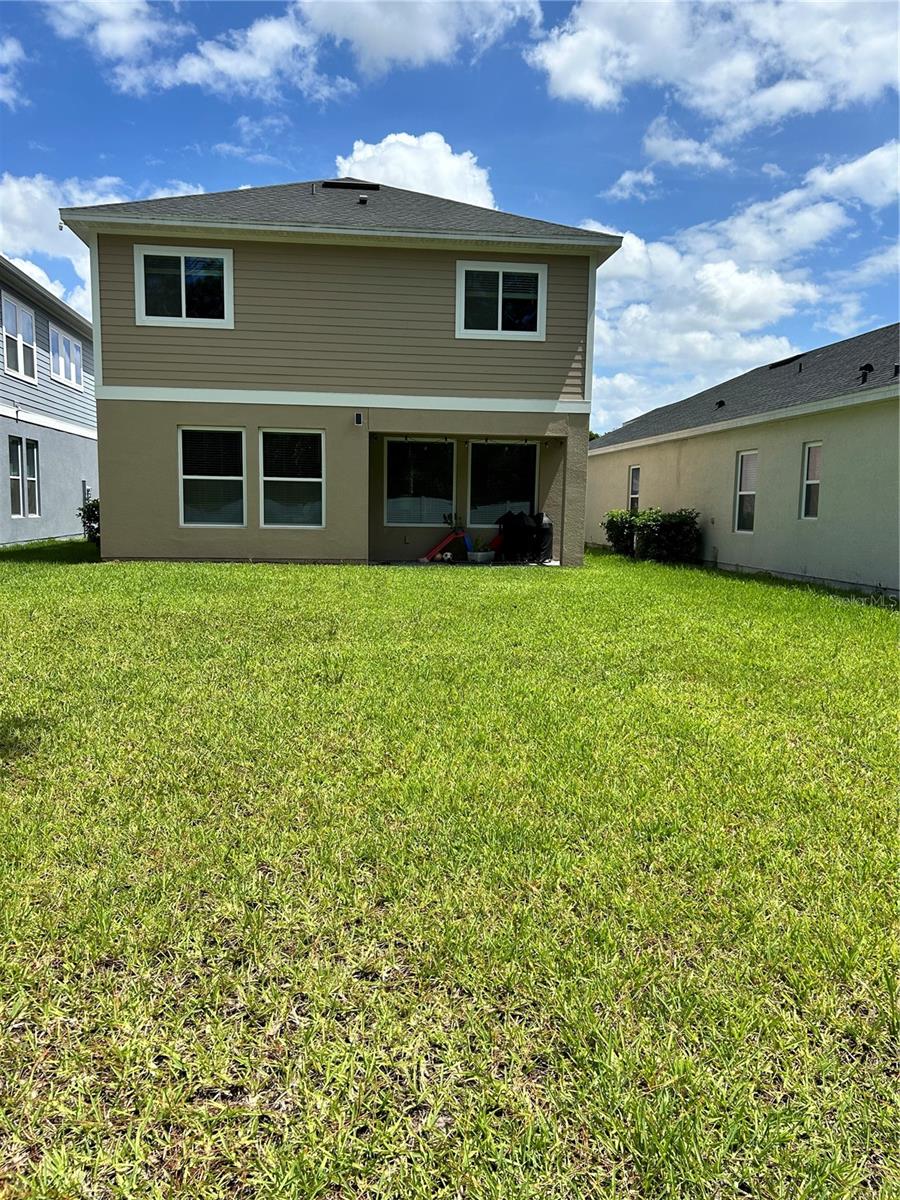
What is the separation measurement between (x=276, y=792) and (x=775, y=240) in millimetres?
19261

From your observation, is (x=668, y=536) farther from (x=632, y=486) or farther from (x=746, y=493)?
(x=632, y=486)

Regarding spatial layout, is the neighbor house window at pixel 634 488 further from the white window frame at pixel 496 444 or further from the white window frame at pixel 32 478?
the white window frame at pixel 32 478

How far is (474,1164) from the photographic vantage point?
1682 millimetres

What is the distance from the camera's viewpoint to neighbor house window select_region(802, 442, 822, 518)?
13.1 m

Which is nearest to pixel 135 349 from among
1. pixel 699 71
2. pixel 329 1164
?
pixel 699 71

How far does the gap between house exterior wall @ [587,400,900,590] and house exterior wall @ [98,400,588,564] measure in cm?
386

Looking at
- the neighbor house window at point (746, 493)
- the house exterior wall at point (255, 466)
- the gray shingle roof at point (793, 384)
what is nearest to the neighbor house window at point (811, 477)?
the gray shingle roof at point (793, 384)

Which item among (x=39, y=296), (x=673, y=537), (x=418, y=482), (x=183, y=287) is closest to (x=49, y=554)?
(x=183, y=287)

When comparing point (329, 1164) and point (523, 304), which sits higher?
point (523, 304)

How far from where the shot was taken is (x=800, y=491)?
13461 millimetres

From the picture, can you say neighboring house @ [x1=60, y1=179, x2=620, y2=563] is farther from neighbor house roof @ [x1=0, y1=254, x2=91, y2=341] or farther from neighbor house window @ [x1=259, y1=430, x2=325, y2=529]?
neighbor house roof @ [x1=0, y1=254, x2=91, y2=341]

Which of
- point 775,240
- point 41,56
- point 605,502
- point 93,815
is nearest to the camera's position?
point 93,815

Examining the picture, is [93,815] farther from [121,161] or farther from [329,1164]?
[121,161]

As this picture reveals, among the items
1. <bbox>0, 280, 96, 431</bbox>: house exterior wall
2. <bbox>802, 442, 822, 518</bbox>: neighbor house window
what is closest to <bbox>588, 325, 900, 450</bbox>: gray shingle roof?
<bbox>802, 442, 822, 518</bbox>: neighbor house window
